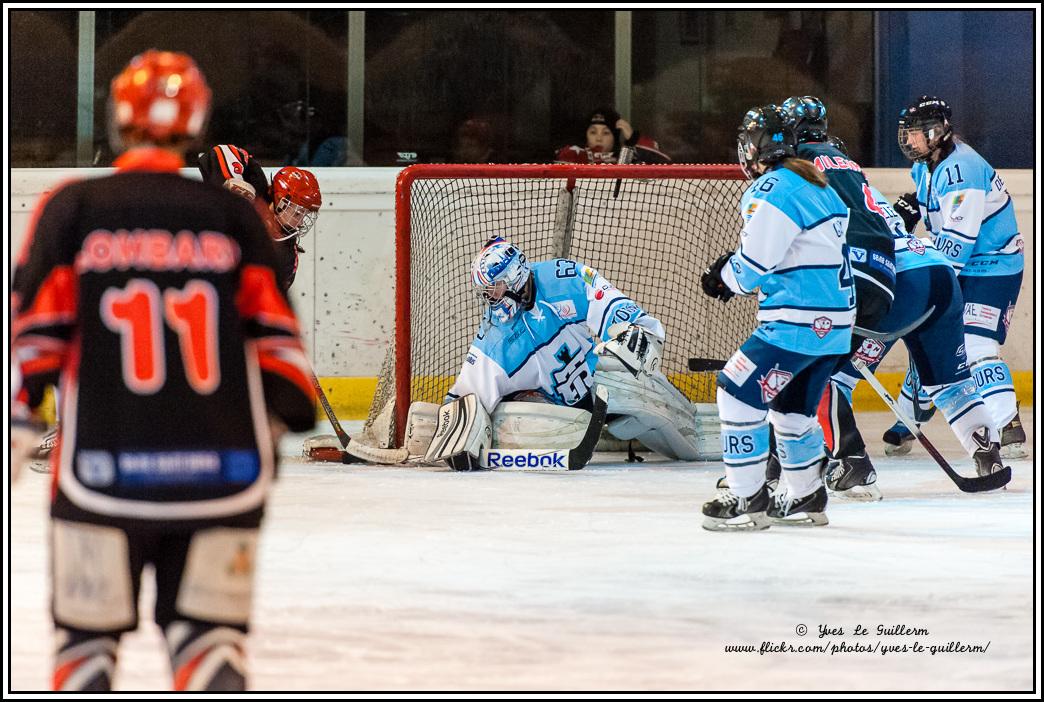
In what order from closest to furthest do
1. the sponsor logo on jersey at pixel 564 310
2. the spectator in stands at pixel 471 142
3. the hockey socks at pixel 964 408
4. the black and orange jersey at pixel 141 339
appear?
the black and orange jersey at pixel 141 339 → the hockey socks at pixel 964 408 → the sponsor logo on jersey at pixel 564 310 → the spectator in stands at pixel 471 142

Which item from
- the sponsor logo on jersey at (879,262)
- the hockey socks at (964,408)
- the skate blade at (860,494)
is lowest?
the skate blade at (860,494)

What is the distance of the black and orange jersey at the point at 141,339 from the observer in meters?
1.87

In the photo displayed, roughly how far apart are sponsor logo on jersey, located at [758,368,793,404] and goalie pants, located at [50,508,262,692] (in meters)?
2.12

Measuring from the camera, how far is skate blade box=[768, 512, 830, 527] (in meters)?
4.06

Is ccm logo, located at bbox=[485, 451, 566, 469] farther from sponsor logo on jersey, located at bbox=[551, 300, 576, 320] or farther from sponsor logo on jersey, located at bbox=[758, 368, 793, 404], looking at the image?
sponsor logo on jersey, located at bbox=[758, 368, 793, 404]

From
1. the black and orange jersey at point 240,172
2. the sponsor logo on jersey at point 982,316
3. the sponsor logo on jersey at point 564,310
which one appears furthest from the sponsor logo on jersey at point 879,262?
the black and orange jersey at point 240,172

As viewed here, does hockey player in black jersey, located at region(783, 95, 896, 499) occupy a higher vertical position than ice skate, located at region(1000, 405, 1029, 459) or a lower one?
higher

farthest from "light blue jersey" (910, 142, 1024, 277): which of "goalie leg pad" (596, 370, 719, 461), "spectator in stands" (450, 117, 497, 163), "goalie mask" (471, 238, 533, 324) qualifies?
"spectator in stands" (450, 117, 497, 163)

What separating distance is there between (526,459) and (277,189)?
1.28 m

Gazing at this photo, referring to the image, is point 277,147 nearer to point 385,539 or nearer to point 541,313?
point 541,313

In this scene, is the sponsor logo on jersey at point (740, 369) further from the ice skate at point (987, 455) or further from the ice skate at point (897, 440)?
the ice skate at point (897, 440)

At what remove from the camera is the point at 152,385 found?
1.88m

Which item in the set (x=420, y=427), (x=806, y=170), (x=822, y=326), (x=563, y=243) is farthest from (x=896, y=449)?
(x=806, y=170)

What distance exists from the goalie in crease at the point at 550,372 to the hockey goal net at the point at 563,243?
1.36 feet
